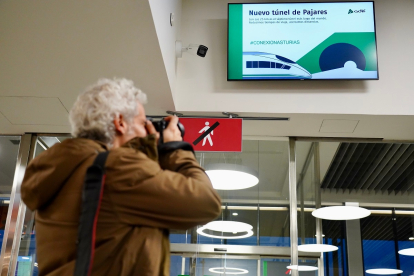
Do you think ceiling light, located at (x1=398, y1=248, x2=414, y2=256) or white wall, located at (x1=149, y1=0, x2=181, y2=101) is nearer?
white wall, located at (x1=149, y1=0, x2=181, y2=101)

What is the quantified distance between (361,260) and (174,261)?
1919 mm

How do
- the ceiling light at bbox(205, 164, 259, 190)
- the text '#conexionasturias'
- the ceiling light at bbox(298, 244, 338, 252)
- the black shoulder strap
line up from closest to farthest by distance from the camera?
1. the black shoulder strap
2. the text '#conexionasturias'
3. the ceiling light at bbox(298, 244, 338, 252)
4. the ceiling light at bbox(205, 164, 259, 190)

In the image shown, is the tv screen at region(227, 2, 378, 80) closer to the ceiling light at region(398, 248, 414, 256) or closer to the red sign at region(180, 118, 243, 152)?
the red sign at region(180, 118, 243, 152)

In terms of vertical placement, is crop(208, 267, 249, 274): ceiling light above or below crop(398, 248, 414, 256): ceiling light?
below

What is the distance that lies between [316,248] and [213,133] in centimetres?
163

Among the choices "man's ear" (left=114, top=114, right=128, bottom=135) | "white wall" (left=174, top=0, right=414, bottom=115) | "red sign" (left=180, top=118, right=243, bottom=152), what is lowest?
"man's ear" (left=114, top=114, right=128, bottom=135)

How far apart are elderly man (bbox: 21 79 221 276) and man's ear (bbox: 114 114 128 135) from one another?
0.29ft

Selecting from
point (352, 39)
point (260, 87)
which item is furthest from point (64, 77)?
point (352, 39)

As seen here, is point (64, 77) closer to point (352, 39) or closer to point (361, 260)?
point (352, 39)

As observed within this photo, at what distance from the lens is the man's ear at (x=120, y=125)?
1533mm

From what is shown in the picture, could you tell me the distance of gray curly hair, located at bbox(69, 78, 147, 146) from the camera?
1.51 m

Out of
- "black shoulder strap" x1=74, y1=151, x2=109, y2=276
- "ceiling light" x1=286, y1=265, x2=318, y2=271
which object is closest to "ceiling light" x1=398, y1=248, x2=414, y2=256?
"ceiling light" x1=286, y1=265, x2=318, y2=271

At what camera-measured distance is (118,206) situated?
1.36m

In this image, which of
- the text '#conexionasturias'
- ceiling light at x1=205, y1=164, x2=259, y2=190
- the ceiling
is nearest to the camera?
the ceiling
